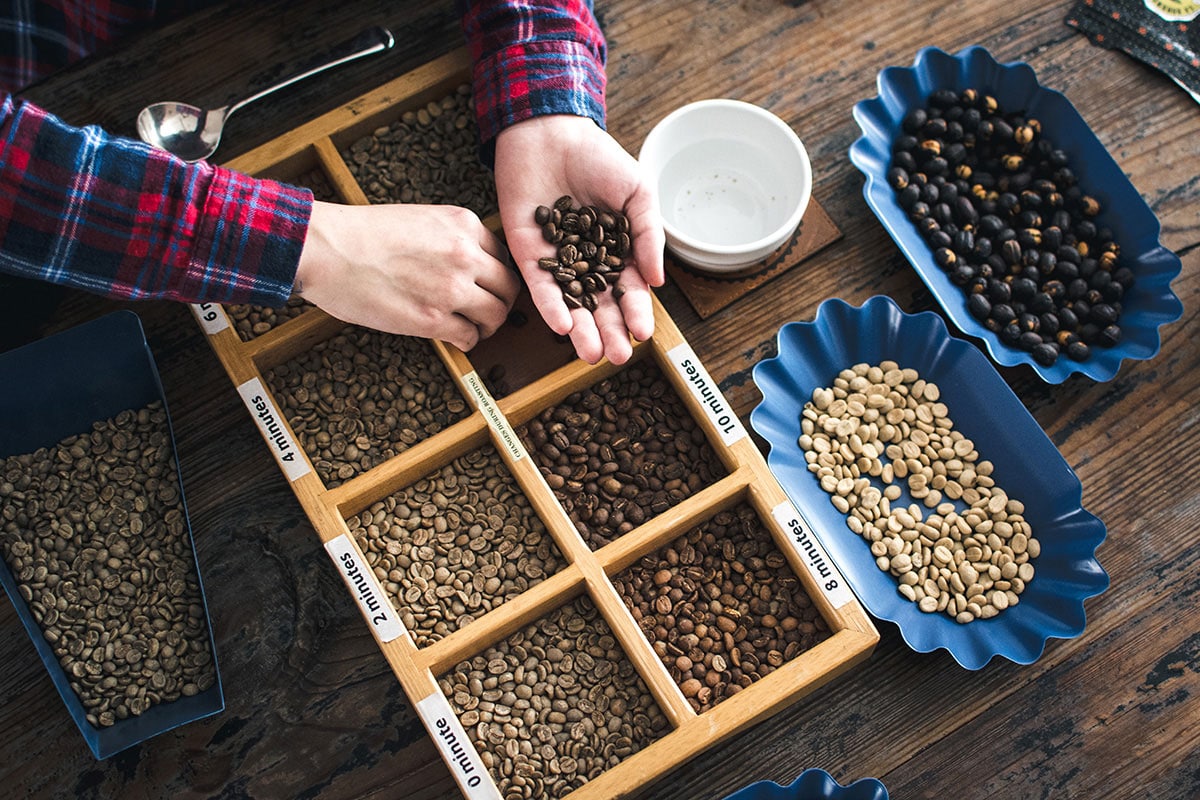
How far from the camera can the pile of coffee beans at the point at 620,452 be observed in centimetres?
143

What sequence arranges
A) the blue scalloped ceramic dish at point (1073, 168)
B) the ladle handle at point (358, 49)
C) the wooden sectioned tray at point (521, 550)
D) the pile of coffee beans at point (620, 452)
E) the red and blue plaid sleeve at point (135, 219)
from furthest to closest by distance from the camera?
the ladle handle at point (358, 49) → the blue scalloped ceramic dish at point (1073, 168) → the pile of coffee beans at point (620, 452) → the wooden sectioned tray at point (521, 550) → the red and blue plaid sleeve at point (135, 219)

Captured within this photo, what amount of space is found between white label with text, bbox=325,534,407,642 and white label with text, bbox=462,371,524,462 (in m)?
0.25

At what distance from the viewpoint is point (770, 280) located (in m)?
1.62

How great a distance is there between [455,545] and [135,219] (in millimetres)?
608

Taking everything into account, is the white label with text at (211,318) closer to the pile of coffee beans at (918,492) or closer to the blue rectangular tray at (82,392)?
the blue rectangular tray at (82,392)

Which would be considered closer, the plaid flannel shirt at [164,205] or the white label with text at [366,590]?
the plaid flannel shirt at [164,205]

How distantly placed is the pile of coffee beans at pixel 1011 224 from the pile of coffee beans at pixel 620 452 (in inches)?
19.8

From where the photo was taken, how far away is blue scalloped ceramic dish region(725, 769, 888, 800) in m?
1.31

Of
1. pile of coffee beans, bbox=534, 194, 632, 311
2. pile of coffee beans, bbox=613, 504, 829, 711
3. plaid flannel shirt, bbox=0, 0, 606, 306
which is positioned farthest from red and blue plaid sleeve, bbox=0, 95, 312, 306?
pile of coffee beans, bbox=613, 504, 829, 711

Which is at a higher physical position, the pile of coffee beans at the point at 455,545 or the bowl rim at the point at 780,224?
the bowl rim at the point at 780,224

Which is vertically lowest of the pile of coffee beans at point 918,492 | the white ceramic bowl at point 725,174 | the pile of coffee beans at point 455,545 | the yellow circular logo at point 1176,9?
the pile of coffee beans at point 918,492

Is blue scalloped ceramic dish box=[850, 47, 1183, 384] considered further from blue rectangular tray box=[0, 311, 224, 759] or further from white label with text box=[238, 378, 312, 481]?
blue rectangular tray box=[0, 311, 224, 759]

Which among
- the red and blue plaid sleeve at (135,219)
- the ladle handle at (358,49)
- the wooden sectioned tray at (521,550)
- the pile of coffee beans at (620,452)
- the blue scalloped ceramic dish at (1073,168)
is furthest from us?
the ladle handle at (358,49)

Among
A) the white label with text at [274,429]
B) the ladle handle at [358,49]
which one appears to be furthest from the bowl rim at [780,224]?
the white label with text at [274,429]
